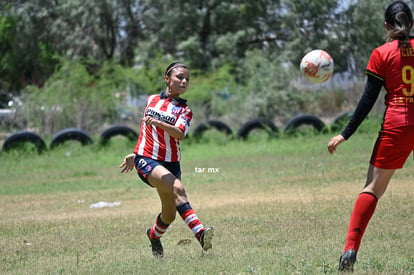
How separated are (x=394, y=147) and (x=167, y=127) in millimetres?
2406

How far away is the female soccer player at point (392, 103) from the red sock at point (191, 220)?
1.73m

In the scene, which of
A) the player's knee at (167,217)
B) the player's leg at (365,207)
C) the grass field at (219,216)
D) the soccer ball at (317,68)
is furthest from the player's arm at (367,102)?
the soccer ball at (317,68)

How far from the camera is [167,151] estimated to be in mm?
7109

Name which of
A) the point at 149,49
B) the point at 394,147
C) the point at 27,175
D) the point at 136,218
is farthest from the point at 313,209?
the point at 149,49

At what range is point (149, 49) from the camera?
120 ft

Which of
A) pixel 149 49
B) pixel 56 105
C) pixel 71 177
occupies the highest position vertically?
pixel 149 49

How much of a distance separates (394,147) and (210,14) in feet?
106

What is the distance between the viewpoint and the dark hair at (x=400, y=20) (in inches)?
220

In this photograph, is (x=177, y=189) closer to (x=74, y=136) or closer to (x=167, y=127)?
(x=167, y=127)

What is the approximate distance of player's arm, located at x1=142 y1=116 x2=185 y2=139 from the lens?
686cm

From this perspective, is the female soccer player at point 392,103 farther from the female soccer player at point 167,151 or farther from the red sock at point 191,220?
the female soccer player at point 167,151

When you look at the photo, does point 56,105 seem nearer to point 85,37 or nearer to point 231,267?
point 85,37

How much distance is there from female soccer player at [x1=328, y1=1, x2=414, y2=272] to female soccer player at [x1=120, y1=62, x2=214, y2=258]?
191 cm

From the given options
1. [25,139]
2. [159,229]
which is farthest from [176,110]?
[25,139]
